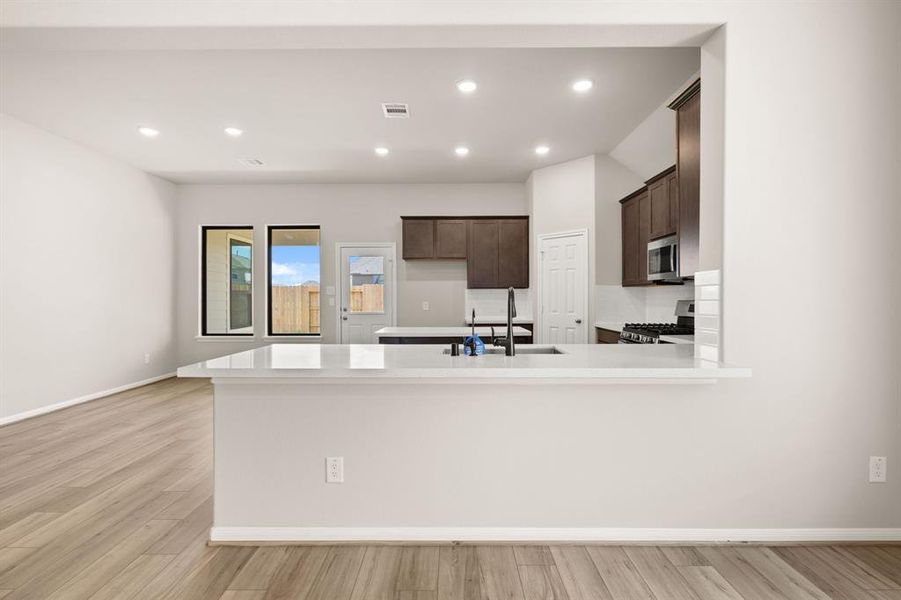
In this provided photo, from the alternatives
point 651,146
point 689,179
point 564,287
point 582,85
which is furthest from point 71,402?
point 651,146

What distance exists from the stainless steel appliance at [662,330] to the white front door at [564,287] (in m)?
1.14

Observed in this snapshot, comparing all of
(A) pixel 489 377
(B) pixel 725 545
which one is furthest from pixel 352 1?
(B) pixel 725 545

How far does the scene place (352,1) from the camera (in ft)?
7.64

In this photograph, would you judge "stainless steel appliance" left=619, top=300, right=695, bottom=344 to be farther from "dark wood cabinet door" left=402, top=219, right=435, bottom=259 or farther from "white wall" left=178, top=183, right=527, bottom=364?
"dark wood cabinet door" left=402, top=219, right=435, bottom=259

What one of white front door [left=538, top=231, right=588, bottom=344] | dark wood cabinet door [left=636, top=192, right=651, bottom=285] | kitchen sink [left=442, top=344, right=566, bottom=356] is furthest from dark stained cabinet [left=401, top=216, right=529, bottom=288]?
kitchen sink [left=442, top=344, right=566, bottom=356]

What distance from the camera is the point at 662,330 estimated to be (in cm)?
446

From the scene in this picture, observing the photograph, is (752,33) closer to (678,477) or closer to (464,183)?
(678,477)

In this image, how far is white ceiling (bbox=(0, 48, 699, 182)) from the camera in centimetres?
348

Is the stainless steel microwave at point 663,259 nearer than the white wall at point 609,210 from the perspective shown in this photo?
Yes

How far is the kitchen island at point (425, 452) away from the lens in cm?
239

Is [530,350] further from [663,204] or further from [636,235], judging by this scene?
[636,235]

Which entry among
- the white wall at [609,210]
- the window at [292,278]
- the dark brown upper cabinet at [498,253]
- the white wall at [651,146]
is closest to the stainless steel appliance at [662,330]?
the white wall at [609,210]

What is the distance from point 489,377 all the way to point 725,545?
1.41m

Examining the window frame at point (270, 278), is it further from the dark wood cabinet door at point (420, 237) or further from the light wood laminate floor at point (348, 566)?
the light wood laminate floor at point (348, 566)
